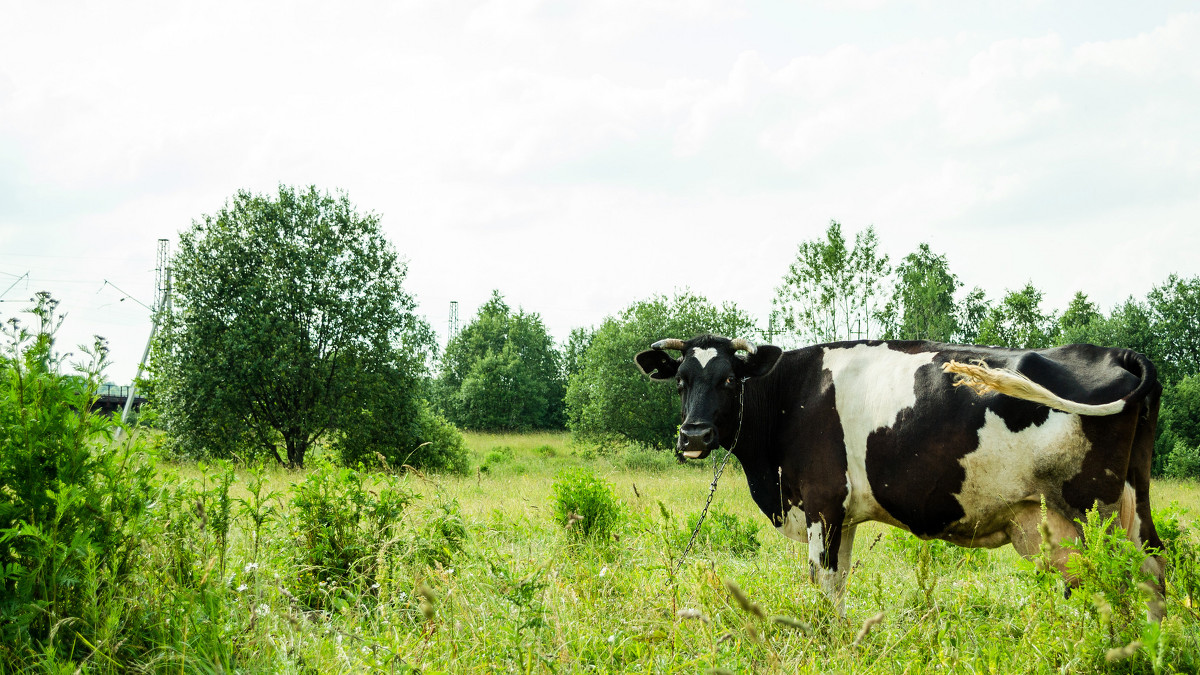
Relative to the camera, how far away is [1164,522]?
5105 millimetres

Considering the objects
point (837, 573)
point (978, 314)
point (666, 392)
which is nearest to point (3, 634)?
point (837, 573)

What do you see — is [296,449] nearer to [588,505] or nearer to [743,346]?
[588,505]

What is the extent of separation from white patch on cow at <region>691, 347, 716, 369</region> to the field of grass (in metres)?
1.59

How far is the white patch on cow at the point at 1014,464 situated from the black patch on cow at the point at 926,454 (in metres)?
0.06

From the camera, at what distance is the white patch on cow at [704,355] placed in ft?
19.0

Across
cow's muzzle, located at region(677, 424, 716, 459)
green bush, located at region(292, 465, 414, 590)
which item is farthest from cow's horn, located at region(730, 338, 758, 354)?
green bush, located at region(292, 465, 414, 590)

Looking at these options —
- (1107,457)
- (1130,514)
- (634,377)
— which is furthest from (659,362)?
(634,377)

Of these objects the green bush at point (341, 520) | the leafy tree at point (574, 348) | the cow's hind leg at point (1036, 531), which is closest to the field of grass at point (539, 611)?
the green bush at point (341, 520)

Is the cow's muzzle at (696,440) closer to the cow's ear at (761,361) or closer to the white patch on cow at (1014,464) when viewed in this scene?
the cow's ear at (761,361)

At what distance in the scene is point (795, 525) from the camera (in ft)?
17.6

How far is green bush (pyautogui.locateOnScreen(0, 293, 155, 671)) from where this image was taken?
130 inches

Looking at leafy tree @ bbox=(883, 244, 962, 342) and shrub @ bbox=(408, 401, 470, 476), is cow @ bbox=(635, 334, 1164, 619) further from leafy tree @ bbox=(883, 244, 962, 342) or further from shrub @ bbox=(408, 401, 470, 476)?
leafy tree @ bbox=(883, 244, 962, 342)

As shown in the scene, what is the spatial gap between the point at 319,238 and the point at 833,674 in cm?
1876

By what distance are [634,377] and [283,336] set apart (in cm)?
1640
